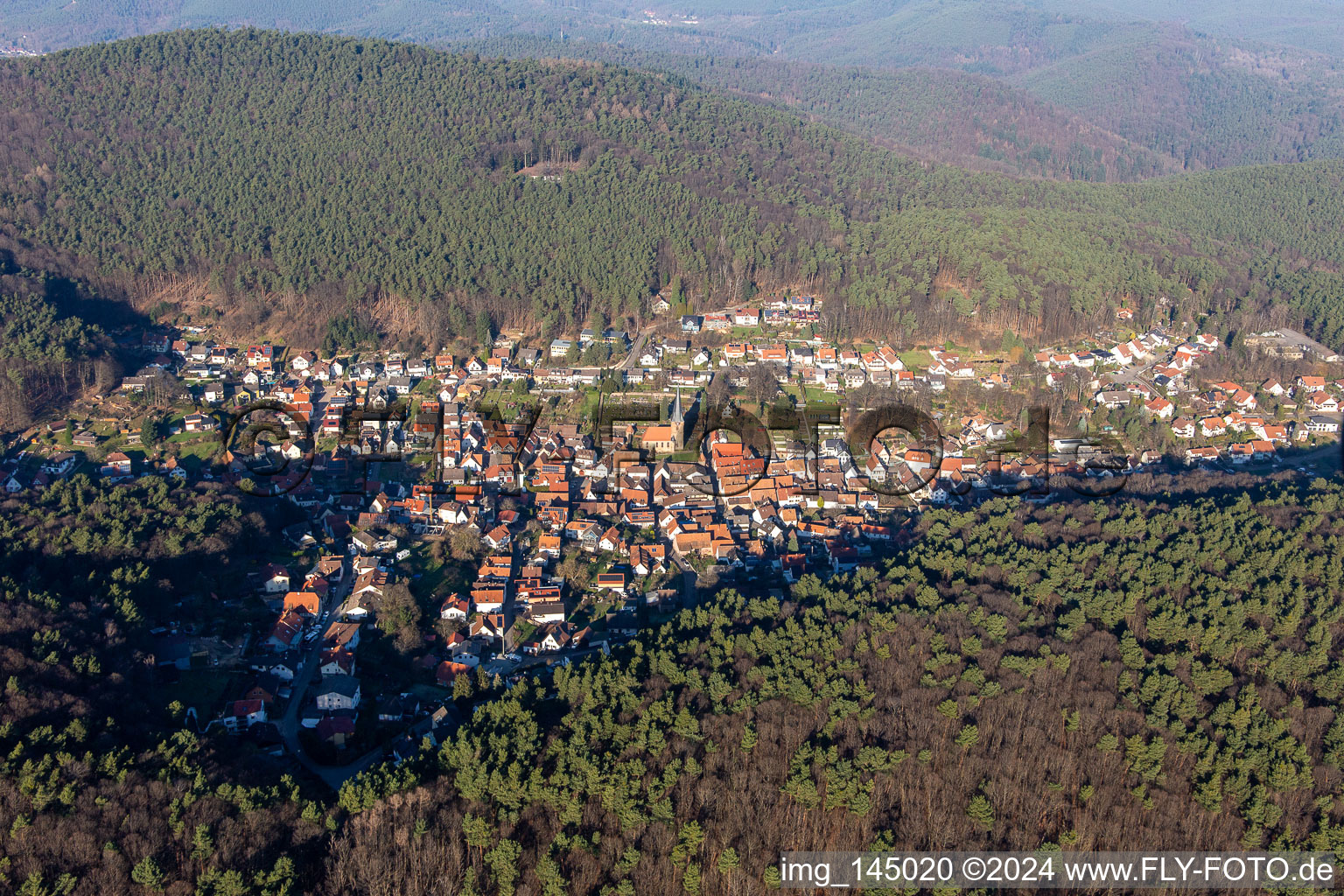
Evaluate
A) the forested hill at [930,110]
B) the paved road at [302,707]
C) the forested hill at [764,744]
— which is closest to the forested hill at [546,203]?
the paved road at [302,707]

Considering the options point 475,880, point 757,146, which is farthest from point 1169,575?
point 757,146

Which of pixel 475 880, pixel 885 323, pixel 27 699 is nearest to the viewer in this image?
pixel 475 880

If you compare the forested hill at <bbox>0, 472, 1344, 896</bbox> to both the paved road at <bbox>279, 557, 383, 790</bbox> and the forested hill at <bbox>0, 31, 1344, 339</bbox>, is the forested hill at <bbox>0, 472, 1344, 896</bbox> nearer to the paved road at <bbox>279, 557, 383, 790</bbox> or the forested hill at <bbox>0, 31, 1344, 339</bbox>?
the paved road at <bbox>279, 557, 383, 790</bbox>

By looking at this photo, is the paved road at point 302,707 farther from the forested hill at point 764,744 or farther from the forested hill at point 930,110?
the forested hill at point 930,110

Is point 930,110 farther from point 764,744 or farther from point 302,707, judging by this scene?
point 302,707

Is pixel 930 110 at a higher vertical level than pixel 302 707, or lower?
higher

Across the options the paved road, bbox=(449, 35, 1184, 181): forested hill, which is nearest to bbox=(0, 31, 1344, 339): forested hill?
the paved road

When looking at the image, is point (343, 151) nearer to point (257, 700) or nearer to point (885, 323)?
point (885, 323)

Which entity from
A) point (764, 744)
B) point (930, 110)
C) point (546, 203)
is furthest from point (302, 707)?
point (930, 110)
